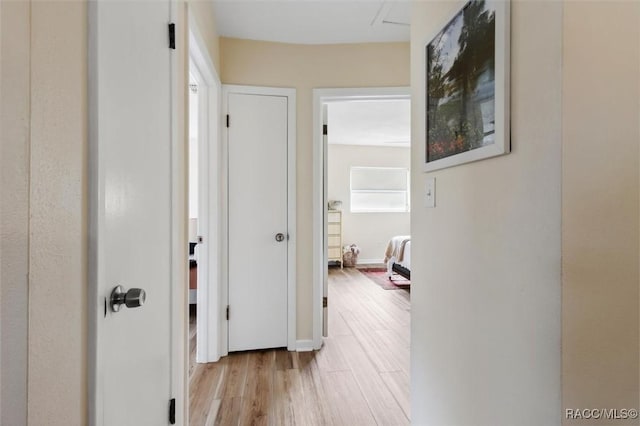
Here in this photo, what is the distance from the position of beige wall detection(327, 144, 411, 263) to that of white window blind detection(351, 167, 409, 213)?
0.11 m

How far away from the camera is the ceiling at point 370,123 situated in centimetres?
423

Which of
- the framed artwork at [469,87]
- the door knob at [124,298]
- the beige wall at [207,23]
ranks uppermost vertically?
the beige wall at [207,23]

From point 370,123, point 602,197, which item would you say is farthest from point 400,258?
point 602,197

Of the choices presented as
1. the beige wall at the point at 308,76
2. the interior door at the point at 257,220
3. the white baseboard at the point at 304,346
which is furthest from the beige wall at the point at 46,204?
the white baseboard at the point at 304,346

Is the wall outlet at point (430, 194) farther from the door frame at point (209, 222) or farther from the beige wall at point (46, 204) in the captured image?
the door frame at point (209, 222)

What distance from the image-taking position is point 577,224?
0.80 m

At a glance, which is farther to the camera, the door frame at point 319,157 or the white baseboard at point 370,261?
the white baseboard at point 370,261

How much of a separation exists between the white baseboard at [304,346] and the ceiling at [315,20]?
245cm

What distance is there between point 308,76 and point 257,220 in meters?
1.25

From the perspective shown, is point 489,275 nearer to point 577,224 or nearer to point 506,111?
point 577,224

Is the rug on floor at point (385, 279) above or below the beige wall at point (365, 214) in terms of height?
below

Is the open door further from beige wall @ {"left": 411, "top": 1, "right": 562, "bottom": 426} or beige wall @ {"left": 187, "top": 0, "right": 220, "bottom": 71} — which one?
beige wall @ {"left": 411, "top": 1, "right": 562, "bottom": 426}

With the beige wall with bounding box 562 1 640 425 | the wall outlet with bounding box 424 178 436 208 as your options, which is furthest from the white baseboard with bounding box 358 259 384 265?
the beige wall with bounding box 562 1 640 425

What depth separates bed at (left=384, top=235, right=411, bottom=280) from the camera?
188 inches
